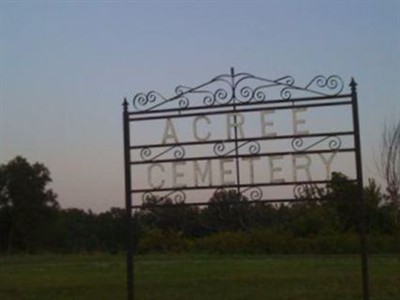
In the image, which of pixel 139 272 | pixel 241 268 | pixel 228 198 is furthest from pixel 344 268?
pixel 228 198

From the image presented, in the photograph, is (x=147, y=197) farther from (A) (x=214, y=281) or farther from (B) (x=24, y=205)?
(B) (x=24, y=205)

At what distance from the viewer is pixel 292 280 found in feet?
51.4

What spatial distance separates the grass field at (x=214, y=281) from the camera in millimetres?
13344

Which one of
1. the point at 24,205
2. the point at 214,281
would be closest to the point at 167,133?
the point at 214,281

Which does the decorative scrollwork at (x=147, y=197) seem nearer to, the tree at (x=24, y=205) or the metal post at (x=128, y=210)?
the metal post at (x=128, y=210)

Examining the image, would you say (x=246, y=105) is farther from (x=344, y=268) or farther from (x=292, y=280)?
(x=344, y=268)

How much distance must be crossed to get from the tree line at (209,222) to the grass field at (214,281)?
81 centimetres

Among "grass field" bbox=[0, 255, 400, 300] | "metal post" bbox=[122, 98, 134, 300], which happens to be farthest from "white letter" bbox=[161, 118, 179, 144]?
"grass field" bbox=[0, 255, 400, 300]

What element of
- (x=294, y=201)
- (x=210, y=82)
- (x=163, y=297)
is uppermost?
(x=210, y=82)

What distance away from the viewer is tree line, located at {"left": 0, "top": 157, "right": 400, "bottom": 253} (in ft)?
30.6

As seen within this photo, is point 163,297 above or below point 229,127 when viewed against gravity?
below

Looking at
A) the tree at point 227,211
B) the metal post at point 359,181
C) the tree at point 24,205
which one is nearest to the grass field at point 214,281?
the tree at point 227,211

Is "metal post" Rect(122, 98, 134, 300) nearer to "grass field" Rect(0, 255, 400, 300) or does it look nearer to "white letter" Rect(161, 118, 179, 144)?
"white letter" Rect(161, 118, 179, 144)

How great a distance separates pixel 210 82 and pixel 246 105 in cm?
47
